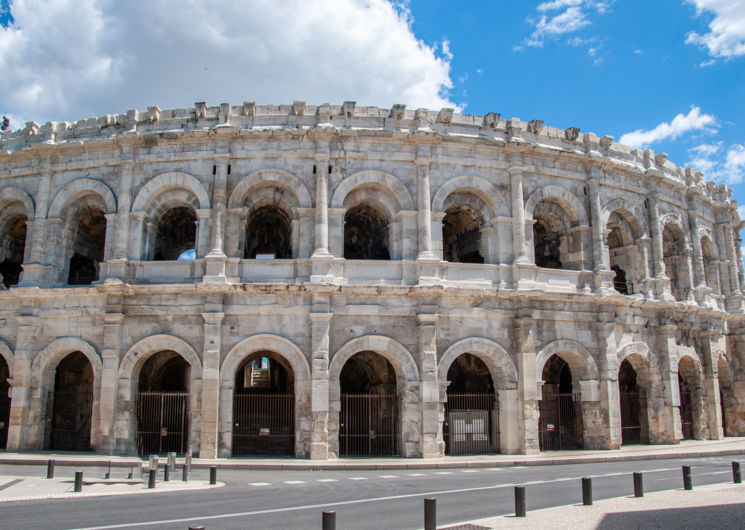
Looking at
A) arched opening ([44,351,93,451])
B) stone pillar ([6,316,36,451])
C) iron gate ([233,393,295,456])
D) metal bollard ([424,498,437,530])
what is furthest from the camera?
arched opening ([44,351,93,451])

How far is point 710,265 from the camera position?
25375 millimetres

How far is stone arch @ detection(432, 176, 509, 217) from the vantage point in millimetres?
18984

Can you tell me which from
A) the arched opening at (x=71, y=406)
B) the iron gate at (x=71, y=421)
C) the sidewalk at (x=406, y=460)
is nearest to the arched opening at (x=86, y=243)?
the arched opening at (x=71, y=406)

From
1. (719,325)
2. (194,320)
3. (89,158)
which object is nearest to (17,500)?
(194,320)

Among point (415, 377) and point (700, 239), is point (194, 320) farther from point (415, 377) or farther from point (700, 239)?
point (700, 239)

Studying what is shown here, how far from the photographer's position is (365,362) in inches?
834

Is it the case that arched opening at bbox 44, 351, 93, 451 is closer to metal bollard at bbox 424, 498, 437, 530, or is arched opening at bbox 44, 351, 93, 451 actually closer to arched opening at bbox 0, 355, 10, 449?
arched opening at bbox 0, 355, 10, 449

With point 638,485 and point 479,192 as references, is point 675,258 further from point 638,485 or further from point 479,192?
point 638,485

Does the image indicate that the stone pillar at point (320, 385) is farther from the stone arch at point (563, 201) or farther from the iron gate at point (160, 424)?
the stone arch at point (563, 201)

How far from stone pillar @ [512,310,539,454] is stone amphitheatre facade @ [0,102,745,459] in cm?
6

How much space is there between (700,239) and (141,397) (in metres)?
21.0

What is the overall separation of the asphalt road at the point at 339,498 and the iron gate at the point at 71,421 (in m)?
4.25

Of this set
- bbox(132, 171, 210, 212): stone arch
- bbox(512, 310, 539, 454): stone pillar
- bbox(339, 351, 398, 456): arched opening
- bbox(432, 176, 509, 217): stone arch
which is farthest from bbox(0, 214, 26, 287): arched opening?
bbox(512, 310, 539, 454): stone pillar

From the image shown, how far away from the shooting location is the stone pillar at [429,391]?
17047 mm
